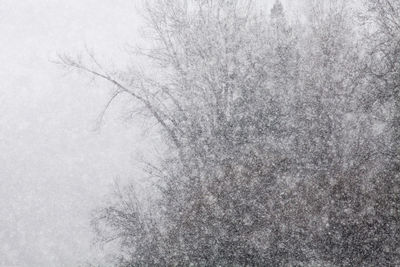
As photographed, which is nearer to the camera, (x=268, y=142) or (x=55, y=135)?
(x=268, y=142)

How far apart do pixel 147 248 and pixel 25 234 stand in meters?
20.8

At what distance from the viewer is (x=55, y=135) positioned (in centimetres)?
3819

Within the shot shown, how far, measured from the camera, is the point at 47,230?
31.5 metres

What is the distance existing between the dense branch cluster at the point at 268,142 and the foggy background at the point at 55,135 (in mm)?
9183

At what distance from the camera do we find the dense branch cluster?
1223 cm

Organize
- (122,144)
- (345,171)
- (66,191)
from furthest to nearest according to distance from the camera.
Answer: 1. (122,144)
2. (66,191)
3. (345,171)

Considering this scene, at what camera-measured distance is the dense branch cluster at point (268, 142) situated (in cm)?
1223

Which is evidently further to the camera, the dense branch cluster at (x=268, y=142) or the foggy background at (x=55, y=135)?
the foggy background at (x=55, y=135)

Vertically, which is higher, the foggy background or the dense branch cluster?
the foggy background

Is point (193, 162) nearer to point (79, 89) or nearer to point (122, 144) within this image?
point (122, 144)

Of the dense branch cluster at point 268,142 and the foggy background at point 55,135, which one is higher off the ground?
the foggy background at point 55,135

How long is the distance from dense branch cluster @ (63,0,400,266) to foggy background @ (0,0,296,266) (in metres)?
Result: 9.18

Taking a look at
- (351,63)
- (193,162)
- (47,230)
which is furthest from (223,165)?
(47,230)

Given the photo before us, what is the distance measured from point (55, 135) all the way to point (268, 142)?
91.1ft
